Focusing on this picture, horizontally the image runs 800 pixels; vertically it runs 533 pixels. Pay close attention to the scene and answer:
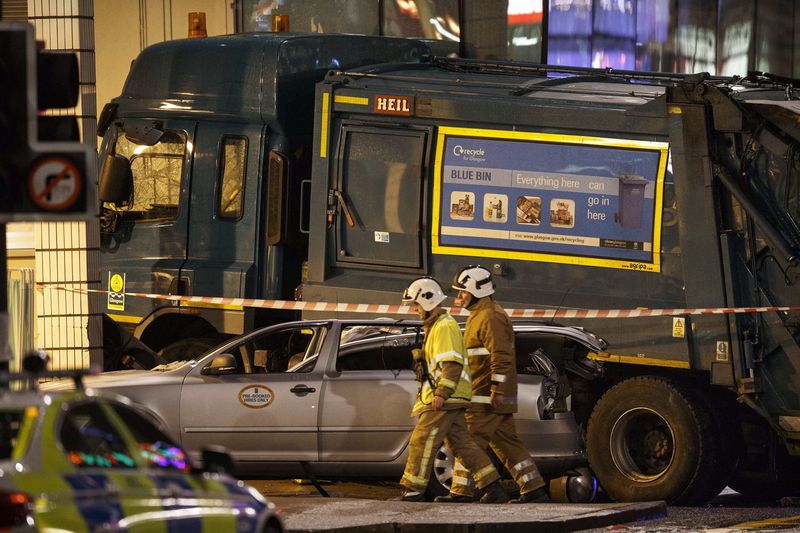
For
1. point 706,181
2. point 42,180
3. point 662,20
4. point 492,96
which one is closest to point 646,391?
point 706,181

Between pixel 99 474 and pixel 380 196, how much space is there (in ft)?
22.7

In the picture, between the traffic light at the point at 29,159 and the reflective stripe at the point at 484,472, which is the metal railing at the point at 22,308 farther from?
the traffic light at the point at 29,159

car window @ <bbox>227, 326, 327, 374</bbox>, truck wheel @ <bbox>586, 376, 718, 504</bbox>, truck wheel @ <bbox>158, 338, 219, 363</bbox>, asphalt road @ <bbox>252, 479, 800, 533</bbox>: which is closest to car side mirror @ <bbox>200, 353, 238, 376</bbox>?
car window @ <bbox>227, 326, 327, 374</bbox>

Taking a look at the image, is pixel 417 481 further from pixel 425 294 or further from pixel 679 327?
pixel 679 327

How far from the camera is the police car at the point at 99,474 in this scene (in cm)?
591

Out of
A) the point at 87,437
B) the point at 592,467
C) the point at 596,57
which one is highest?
the point at 596,57

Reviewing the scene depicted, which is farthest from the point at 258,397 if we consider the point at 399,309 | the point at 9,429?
the point at 9,429

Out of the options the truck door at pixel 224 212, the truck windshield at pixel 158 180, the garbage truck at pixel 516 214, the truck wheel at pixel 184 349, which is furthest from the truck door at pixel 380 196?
the truck windshield at pixel 158 180

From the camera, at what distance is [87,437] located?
6.44 meters

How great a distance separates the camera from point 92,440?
6.46m

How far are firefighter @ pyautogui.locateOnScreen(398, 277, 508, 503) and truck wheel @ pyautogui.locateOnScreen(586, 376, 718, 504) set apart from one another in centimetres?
101

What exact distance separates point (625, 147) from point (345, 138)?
247 cm

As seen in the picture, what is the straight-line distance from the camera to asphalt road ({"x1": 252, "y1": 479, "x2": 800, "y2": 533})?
10305 mm

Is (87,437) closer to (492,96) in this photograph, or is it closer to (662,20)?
(492,96)
